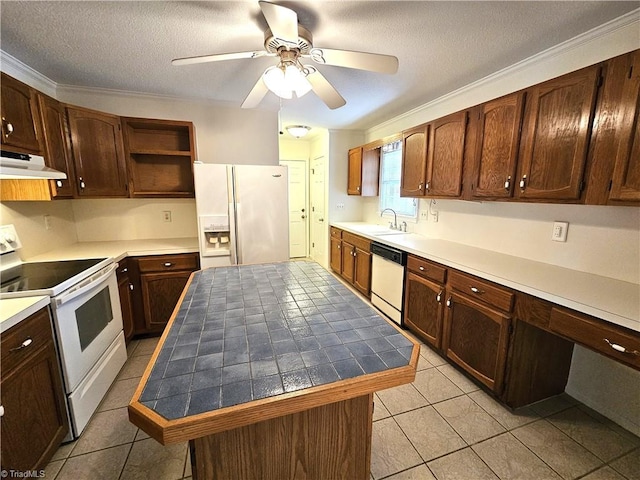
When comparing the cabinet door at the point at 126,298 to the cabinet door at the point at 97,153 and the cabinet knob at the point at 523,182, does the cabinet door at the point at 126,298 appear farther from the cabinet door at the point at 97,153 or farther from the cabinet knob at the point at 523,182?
the cabinet knob at the point at 523,182

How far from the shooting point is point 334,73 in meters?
2.19

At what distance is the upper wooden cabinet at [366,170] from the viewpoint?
3.80 metres

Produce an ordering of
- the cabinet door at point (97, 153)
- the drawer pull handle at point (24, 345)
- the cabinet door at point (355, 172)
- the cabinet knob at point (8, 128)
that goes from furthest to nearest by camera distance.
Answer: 1. the cabinet door at point (355, 172)
2. the cabinet door at point (97, 153)
3. the cabinet knob at point (8, 128)
4. the drawer pull handle at point (24, 345)

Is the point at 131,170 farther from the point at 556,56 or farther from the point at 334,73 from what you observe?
the point at 556,56

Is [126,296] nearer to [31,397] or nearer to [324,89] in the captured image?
[31,397]

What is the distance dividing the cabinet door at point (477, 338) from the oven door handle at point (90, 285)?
97.2 inches

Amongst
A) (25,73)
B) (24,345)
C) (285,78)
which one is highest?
(25,73)

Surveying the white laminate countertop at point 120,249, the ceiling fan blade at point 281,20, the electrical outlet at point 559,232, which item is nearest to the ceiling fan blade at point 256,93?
the ceiling fan blade at point 281,20

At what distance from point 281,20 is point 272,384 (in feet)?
Answer: 4.59

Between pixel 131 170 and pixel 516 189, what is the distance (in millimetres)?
3225

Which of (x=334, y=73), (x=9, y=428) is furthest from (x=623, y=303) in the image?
(x=9, y=428)

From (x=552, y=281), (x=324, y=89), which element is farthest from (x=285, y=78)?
(x=552, y=281)

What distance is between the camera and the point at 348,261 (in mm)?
3863

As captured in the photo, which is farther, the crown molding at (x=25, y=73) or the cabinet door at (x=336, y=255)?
the cabinet door at (x=336, y=255)
